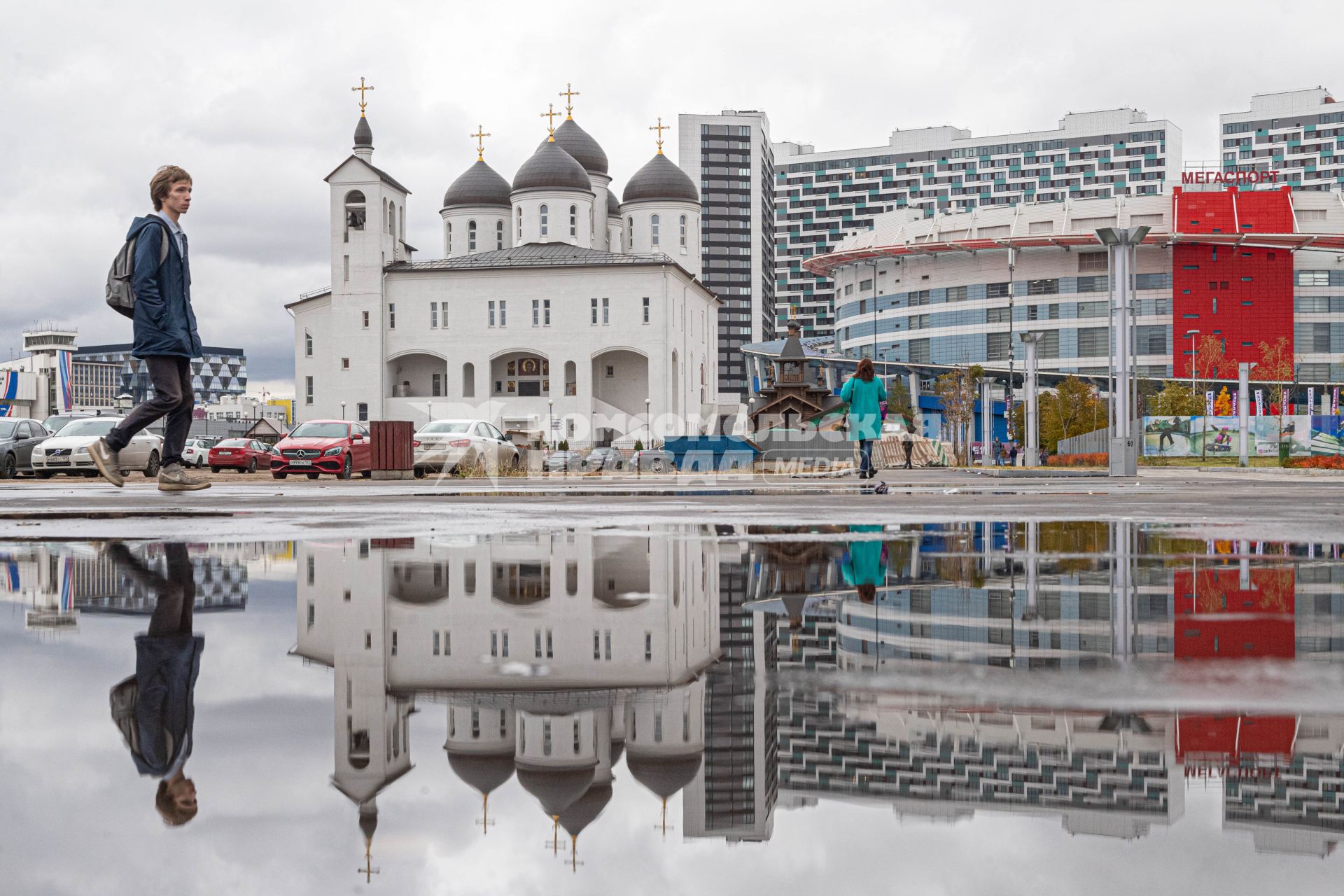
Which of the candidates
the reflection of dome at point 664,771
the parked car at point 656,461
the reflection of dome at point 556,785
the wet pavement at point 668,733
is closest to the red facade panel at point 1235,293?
the parked car at point 656,461

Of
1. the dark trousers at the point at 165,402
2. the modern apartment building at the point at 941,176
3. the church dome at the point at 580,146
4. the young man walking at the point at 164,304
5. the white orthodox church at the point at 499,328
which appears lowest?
the dark trousers at the point at 165,402

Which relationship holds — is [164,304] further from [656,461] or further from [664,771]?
[656,461]

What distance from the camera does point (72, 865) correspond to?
196 cm

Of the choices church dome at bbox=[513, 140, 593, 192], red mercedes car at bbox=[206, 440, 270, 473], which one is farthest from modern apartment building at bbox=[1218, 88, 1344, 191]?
red mercedes car at bbox=[206, 440, 270, 473]

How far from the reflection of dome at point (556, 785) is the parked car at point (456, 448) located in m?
29.9

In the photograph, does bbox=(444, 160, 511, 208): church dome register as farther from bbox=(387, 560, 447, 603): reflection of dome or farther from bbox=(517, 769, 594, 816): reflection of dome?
bbox=(517, 769, 594, 816): reflection of dome

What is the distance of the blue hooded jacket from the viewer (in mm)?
9000

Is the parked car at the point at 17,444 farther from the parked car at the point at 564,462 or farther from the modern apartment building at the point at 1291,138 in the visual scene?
the modern apartment building at the point at 1291,138

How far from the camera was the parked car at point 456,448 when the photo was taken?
3206cm

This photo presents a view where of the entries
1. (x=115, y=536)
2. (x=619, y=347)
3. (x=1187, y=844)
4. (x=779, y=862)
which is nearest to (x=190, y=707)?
(x=779, y=862)

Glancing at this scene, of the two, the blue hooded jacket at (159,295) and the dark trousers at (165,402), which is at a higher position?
the blue hooded jacket at (159,295)

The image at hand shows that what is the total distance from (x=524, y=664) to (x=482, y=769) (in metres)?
1.03

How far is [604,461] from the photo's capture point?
162ft

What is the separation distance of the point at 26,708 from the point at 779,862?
197cm
